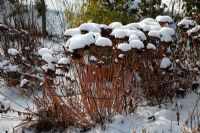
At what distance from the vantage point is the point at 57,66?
3531 millimetres

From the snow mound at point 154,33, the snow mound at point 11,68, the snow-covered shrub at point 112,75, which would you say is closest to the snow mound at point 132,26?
the snow-covered shrub at point 112,75

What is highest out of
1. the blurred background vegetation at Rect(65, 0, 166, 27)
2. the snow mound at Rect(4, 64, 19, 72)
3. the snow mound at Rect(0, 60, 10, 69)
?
the blurred background vegetation at Rect(65, 0, 166, 27)

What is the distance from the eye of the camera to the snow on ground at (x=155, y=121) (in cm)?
346

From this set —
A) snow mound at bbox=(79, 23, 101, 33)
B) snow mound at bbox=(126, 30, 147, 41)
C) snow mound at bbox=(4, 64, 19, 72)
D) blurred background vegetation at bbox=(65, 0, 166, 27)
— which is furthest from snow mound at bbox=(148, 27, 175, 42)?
snow mound at bbox=(4, 64, 19, 72)

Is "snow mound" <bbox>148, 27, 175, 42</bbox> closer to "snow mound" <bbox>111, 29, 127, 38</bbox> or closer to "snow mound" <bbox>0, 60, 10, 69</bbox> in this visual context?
"snow mound" <bbox>111, 29, 127, 38</bbox>

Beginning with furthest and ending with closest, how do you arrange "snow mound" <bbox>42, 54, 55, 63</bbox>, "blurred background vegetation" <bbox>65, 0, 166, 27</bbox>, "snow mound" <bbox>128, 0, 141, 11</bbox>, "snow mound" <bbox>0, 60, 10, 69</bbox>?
"snow mound" <bbox>128, 0, 141, 11</bbox> → "blurred background vegetation" <bbox>65, 0, 166, 27</bbox> → "snow mound" <bbox>0, 60, 10, 69</bbox> → "snow mound" <bbox>42, 54, 55, 63</bbox>

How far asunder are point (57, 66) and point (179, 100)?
4.10 feet

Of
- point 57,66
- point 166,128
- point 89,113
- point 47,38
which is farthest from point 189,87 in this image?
point 47,38

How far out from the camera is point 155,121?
3.58 meters

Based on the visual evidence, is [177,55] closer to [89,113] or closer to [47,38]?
[89,113]

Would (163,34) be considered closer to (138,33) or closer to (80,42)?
(138,33)

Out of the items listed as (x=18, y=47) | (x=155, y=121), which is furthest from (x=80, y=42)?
(x=18, y=47)

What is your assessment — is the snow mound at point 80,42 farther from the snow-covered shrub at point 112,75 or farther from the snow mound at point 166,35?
the snow mound at point 166,35

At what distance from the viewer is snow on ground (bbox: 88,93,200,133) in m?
3.46
